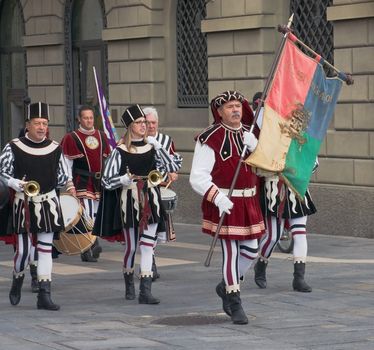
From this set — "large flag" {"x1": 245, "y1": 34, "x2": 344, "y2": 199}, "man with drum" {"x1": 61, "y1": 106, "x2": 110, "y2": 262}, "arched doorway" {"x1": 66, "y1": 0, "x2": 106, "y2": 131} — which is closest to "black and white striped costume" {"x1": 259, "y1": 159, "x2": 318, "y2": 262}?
"large flag" {"x1": 245, "y1": 34, "x2": 344, "y2": 199}

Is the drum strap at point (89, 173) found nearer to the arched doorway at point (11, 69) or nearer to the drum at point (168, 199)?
the drum at point (168, 199)

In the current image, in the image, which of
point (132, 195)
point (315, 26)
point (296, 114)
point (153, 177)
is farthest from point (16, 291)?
point (315, 26)

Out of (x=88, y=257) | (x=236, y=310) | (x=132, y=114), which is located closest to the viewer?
(x=236, y=310)

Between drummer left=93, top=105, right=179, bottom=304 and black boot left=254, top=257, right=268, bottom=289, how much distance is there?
1086mm

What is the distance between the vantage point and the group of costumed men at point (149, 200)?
35.6 feet

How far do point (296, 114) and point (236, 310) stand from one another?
1.83 metres

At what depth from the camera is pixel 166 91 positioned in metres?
22.7

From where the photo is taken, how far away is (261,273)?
12906 mm

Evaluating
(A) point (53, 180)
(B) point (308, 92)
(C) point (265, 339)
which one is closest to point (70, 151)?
(A) point (53, 180)

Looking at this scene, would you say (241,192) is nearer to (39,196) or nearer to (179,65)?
(39,196)

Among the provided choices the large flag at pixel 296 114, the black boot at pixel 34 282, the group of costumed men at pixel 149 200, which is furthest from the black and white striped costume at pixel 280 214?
the black boot at pixel 34 282

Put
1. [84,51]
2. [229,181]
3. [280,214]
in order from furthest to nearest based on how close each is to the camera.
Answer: [84,51] < [280,214] < [229,181]

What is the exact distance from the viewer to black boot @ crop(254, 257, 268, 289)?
12859mm

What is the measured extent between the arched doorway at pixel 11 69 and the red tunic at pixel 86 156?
460 inches
